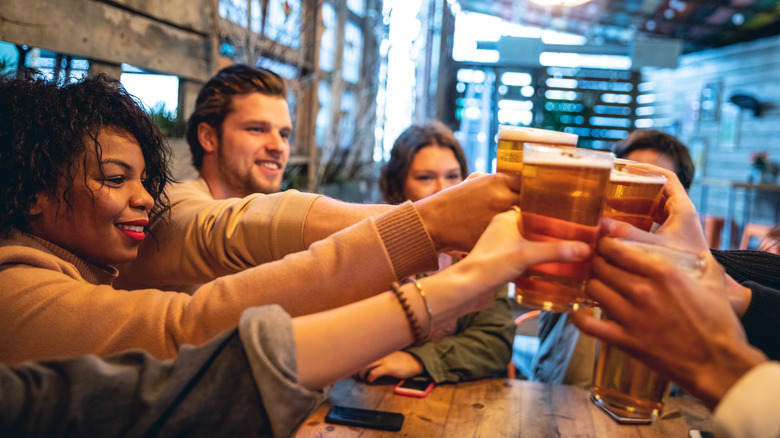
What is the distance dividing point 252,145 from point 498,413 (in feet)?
4.91

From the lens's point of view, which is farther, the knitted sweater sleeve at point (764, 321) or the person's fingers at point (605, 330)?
the knitted sweater sleeve at point (764, 321)

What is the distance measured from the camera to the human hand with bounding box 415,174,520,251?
996 mm

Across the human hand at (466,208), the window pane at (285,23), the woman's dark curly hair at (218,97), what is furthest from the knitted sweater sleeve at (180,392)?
the window pane at (285,23)

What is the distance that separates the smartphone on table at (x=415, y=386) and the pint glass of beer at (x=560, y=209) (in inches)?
31.0

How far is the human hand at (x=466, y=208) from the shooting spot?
100cm

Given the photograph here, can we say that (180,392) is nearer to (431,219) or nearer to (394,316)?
(394,316)

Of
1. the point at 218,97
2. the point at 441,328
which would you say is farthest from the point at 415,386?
the point at 218,97

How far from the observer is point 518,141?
38.6 inches

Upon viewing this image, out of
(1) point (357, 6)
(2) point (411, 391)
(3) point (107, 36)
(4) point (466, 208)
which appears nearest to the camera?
(4) point (466, 208)

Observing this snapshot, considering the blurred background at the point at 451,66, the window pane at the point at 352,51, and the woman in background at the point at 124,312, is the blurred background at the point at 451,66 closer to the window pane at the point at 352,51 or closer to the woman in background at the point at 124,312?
the window pane at the point at 352,51

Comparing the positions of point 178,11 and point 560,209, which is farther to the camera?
point 178,11

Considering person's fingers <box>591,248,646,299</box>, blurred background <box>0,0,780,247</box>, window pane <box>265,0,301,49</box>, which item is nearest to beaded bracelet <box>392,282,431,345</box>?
person's fingers <box>591,248,646,299</box>

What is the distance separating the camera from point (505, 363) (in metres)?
1.96

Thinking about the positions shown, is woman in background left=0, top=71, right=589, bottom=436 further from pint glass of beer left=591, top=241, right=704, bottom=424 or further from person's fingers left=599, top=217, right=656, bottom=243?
pint glass of beer left=591, top=241, right=704, bottom=424
